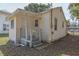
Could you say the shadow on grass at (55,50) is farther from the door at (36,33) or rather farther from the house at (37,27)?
the door at (36,33)

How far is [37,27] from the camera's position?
8.77m

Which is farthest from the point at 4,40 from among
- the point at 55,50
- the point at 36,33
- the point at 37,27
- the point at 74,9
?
the point at 74,9

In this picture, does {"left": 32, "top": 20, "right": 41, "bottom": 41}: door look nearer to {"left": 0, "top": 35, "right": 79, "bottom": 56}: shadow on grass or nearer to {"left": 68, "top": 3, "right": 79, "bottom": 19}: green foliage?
{"left": 0, "top": 35, "right": 79, "bottom": 56}: shadow on grass

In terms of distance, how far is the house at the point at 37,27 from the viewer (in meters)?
8.32

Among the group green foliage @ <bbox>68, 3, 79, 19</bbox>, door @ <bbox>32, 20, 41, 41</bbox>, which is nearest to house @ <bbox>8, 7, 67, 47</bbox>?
door @ <bbox>32, 20, 41, 41</bbox>

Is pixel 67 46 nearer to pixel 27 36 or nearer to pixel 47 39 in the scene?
pixel 47 39

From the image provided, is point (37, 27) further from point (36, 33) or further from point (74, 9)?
point (74, 9)

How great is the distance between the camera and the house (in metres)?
8.32

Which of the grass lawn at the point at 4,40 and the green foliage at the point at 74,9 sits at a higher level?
the green foliage at the point at 74,9

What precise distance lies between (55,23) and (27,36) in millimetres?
1422

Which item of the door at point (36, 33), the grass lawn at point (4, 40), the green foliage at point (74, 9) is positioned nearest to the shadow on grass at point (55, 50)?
the grass lawn at point (4, 40)

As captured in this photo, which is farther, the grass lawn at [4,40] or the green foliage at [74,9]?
the grass lawn at [4,40]

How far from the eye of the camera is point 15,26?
347 inches

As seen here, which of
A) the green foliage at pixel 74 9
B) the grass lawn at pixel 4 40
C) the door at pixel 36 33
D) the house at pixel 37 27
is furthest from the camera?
the door at pixel 36 33
